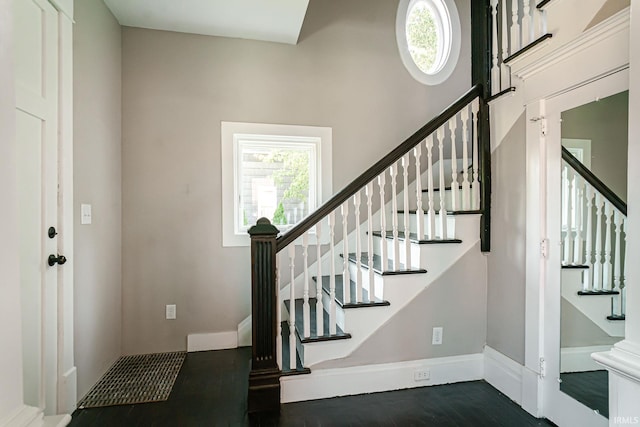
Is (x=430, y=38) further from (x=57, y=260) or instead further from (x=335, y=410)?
(x=57, y=260)

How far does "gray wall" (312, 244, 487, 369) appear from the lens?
85.7 inches

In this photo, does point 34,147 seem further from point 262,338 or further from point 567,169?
point 567,169

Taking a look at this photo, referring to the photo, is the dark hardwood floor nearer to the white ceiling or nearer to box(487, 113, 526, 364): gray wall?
box(487, 113, 526, 364): gray wall

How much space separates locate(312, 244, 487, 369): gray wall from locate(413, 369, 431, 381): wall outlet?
0.31 ft

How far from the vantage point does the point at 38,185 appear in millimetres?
1706

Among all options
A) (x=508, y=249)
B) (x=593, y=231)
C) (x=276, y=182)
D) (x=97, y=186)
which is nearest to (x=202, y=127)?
(x=276, y=182)

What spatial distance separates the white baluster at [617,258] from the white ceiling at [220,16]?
242 centimetres

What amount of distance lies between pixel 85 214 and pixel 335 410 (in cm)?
212

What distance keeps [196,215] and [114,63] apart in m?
1.40

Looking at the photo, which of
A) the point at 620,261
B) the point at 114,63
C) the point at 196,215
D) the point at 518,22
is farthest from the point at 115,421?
the point at 518,22

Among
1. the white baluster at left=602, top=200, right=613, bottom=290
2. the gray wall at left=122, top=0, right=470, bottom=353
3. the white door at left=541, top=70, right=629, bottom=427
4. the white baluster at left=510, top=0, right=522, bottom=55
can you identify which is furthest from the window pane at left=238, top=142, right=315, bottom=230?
the white baluster at left=602, top=200, right=613, bottom=290

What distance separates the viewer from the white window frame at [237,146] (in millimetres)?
2832

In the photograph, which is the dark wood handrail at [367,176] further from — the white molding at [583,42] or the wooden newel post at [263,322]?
the white molding at [583,42]

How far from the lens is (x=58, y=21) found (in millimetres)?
1828
